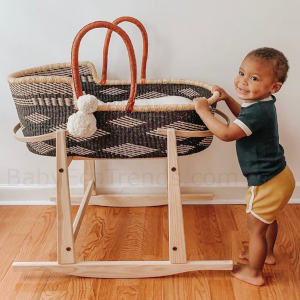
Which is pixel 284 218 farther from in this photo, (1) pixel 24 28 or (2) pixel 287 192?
(1) pixel 24 28

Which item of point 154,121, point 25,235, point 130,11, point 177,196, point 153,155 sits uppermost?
point 130,11

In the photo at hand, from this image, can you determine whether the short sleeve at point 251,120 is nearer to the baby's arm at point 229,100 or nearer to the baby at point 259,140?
the baby at point 259,140

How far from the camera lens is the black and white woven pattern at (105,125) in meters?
1.26

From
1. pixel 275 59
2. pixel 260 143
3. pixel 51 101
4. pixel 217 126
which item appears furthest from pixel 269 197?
pixel 51 101

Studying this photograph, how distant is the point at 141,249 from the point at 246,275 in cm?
39

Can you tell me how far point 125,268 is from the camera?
1.34 m

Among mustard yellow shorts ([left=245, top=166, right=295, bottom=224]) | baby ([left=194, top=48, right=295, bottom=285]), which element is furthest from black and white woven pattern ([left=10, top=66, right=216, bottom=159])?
mustard yellow shorts ([left=245, top=166, right=295, bottom=224])

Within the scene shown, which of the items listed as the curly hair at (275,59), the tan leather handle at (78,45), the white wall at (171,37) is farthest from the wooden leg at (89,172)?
the curly hair at (275,59)

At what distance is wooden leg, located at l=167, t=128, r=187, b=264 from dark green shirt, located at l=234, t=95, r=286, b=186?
0.21 m

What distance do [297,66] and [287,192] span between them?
2.02 ft

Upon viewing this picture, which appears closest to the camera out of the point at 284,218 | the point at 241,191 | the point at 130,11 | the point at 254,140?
the point at 254,140

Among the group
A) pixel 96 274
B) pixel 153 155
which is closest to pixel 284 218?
pixel 153 155

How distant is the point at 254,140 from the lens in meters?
1.26

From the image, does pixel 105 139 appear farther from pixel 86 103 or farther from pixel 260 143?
pixel 260 143
